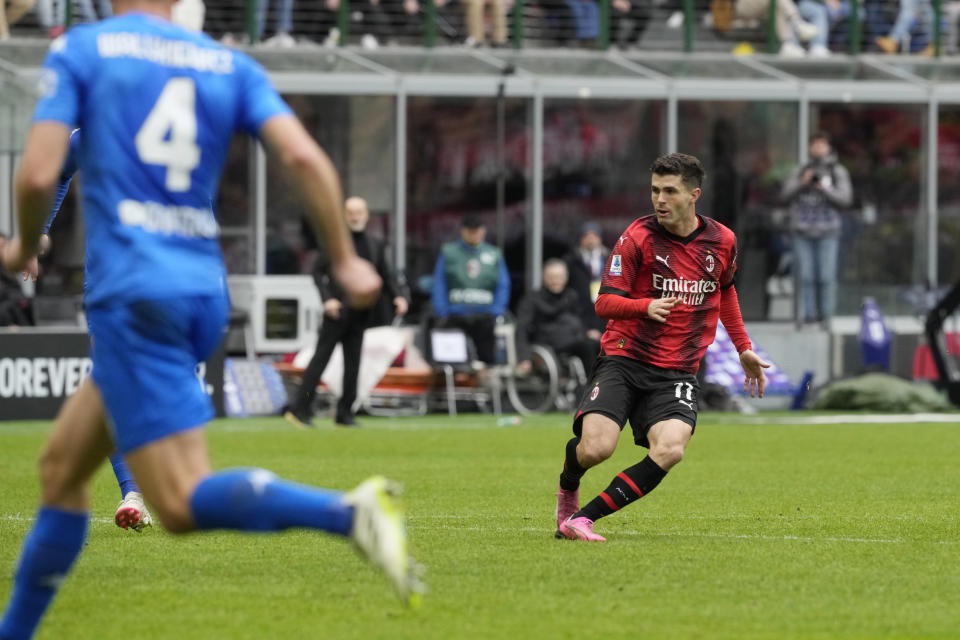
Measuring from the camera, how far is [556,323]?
67.6 ft

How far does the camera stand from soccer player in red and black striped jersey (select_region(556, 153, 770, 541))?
8.55m

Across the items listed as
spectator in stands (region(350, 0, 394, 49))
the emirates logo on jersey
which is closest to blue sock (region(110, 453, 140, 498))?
the emirates logo on jersey

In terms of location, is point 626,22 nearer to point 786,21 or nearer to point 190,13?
point 786,21

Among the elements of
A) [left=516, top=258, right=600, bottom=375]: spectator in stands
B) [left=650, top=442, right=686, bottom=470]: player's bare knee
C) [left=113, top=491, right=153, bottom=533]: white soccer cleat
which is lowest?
[left=516, top=258, right=600, bottom=375]: spectator in stands

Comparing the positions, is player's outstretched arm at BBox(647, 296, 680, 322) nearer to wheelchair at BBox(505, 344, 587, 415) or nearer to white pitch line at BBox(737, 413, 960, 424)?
white pitch line at BBox(737, 413, 960, 424)

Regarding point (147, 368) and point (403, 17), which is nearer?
point (147, 368)

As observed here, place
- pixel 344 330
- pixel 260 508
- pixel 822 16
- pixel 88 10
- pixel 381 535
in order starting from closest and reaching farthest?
1. pixel 381 535
2. pixel 260 508
3. pixel 344 330
4. pixel 88 10
5. pixel 822 16

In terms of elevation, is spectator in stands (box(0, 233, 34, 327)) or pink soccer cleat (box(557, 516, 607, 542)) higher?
pink soccer cleat (box(557, 516, 607, 542))

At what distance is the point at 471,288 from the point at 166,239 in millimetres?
15493

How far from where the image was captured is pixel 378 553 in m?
4.87

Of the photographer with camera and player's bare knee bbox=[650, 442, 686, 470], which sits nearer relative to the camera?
player's bare knee bbox=[650, 442, 686, 470]

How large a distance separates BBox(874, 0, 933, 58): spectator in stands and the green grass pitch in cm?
1541

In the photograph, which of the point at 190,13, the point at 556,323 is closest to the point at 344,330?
the point at 556,323

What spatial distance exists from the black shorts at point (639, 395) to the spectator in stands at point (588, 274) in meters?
11.6
